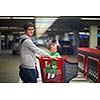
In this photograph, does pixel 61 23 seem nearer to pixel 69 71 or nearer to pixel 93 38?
pixel 93 38

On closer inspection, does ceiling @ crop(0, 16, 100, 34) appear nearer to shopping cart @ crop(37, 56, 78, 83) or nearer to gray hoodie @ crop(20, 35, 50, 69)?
gray hoodie @ crop(20, 35, 50, 69)

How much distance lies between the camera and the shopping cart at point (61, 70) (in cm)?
393

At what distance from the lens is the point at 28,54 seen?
3840mm

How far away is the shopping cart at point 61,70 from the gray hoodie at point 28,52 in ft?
Answer: 0.37

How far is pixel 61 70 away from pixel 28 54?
0.46 m

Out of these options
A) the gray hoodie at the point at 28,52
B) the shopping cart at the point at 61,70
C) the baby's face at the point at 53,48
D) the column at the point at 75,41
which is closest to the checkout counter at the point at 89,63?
the column at the point at 75,41

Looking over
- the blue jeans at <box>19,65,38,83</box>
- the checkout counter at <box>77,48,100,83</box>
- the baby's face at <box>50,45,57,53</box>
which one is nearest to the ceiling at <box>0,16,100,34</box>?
the baby's face at <box>50,45,57,53</box>

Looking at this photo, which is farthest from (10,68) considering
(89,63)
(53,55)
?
(89,63)

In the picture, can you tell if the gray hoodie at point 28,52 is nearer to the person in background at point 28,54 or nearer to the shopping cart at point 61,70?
the person in background at point 28,54

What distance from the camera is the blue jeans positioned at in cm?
385
